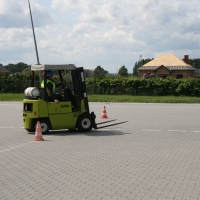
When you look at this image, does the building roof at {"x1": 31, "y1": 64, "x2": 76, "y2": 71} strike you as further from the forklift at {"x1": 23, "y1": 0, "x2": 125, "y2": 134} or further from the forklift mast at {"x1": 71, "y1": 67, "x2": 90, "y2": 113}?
the forklift mast at {"x1": 71, "y1": 67, "x2": 90, "y2": 113}

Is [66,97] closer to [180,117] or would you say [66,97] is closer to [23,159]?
[23,159]

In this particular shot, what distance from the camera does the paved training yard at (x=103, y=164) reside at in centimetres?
819

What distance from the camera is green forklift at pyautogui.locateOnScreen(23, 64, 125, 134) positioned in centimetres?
1619

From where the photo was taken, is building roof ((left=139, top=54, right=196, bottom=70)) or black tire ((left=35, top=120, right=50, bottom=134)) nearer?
black tire ((left=35, top=120, right=50, bottom=134))

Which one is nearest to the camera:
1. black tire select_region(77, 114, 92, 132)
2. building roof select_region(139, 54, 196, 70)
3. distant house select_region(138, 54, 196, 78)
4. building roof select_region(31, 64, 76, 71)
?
building roof select_region(31, 64, 76, 71)

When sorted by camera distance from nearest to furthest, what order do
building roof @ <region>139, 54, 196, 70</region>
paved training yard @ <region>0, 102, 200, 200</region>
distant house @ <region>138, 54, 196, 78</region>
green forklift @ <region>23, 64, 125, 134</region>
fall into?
paved training yard @ <region>0, 102, 200, 200</region>
green forklift @ <region>23, 64, 125, 134</region>
distant house @ <region>138, 54, 196, 78</region>
building roof @ <region>139, 54, 196, 70</region>

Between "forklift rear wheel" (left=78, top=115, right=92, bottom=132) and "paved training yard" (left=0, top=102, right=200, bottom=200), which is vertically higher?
"forklift rear wheel" (left=78, top=115, right=92, bottom=132)

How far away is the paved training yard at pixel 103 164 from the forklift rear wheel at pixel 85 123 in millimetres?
247

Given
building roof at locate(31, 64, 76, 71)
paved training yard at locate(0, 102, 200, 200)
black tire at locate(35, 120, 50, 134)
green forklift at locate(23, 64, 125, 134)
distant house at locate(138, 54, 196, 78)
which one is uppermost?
distant house at locate(138, 54, 196, 78)

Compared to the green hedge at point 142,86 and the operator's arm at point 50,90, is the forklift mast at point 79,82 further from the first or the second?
the green hedge at point 142,86

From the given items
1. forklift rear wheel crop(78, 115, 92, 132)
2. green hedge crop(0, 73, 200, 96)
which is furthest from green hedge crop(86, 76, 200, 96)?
forklift rear wheel crop(78, 115, 92, 132)

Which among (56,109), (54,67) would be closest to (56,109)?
(56,109)

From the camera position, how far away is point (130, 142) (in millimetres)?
14391

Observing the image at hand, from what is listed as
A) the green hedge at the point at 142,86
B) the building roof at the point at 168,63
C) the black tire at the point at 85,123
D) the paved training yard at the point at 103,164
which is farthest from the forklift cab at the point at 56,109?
the building roof at the point at 168,63
